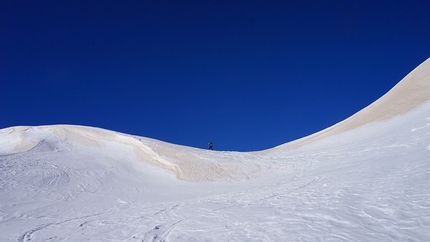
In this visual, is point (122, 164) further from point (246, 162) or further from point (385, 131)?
point (385, 131)

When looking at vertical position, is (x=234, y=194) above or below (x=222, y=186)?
below

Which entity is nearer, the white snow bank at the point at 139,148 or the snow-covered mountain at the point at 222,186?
the snow-covered mountain at the point at 222,186

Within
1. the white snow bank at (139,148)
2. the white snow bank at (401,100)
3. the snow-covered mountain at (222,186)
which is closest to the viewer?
the snow-covered mountain at (222,186)

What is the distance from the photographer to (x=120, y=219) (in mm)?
9109

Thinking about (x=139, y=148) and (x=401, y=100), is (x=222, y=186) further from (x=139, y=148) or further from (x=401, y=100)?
(x=401, y=100)

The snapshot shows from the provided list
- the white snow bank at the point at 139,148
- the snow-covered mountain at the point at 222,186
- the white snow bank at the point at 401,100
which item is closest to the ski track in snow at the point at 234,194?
the snow-covered mountain at the point at 222,186

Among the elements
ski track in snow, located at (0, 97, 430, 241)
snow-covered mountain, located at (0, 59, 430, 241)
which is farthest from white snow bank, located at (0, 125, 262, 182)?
ski track in snow, located at (0, 97, 430, 241)

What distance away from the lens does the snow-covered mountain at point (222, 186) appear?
281 inches

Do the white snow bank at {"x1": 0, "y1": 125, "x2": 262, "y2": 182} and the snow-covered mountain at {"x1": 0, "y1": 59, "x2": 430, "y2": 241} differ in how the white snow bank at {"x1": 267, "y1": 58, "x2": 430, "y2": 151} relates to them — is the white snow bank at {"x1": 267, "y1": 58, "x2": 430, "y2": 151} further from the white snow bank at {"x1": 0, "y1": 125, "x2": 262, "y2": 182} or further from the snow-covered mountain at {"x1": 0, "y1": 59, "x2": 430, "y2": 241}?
the white snow bank at {"x1": 0, "y1": 125, "x2": 262, "y2": 182}

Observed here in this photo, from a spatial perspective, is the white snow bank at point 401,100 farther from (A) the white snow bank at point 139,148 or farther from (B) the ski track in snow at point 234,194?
(A) the white snow bank at point 139,148

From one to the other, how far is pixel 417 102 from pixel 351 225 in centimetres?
1707

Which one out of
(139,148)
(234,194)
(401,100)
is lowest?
(234,194)

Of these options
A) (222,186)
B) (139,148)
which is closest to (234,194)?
(222,186)

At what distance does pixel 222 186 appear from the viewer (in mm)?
14727
